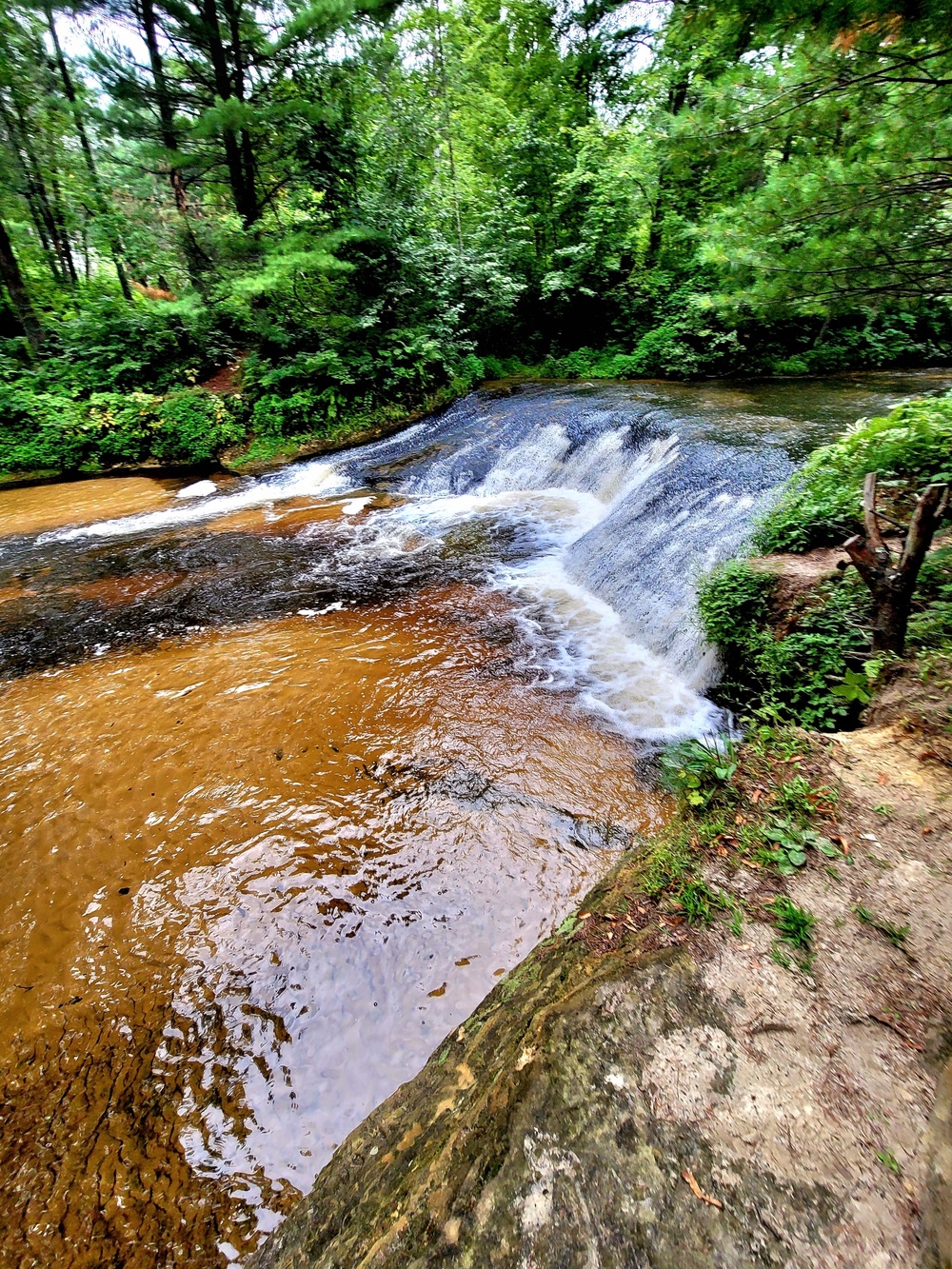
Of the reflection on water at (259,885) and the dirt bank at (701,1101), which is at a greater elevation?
the dirt bank at (701,1101)

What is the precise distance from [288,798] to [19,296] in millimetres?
13753

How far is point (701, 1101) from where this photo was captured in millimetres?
1491

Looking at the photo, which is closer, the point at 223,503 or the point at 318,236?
the point at 223,503

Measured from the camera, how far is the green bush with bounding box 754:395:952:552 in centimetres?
425

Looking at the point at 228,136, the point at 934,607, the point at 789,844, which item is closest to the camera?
the point at 789,844

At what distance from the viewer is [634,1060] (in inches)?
63.2

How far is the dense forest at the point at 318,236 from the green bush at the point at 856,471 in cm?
523

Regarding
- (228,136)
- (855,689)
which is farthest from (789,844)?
(228,136)

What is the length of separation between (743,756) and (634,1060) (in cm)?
174

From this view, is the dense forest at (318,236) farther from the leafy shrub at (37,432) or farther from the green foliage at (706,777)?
the green foliage at (706,777)

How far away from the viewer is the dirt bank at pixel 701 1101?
1.22m

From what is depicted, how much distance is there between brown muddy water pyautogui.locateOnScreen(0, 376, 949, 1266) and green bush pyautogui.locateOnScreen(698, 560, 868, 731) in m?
0.55

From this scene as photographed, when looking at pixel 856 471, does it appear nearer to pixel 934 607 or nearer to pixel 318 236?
pixel 934 607

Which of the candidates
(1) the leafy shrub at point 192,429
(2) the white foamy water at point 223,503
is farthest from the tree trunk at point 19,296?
(2) the white foamy water at point 223,503
